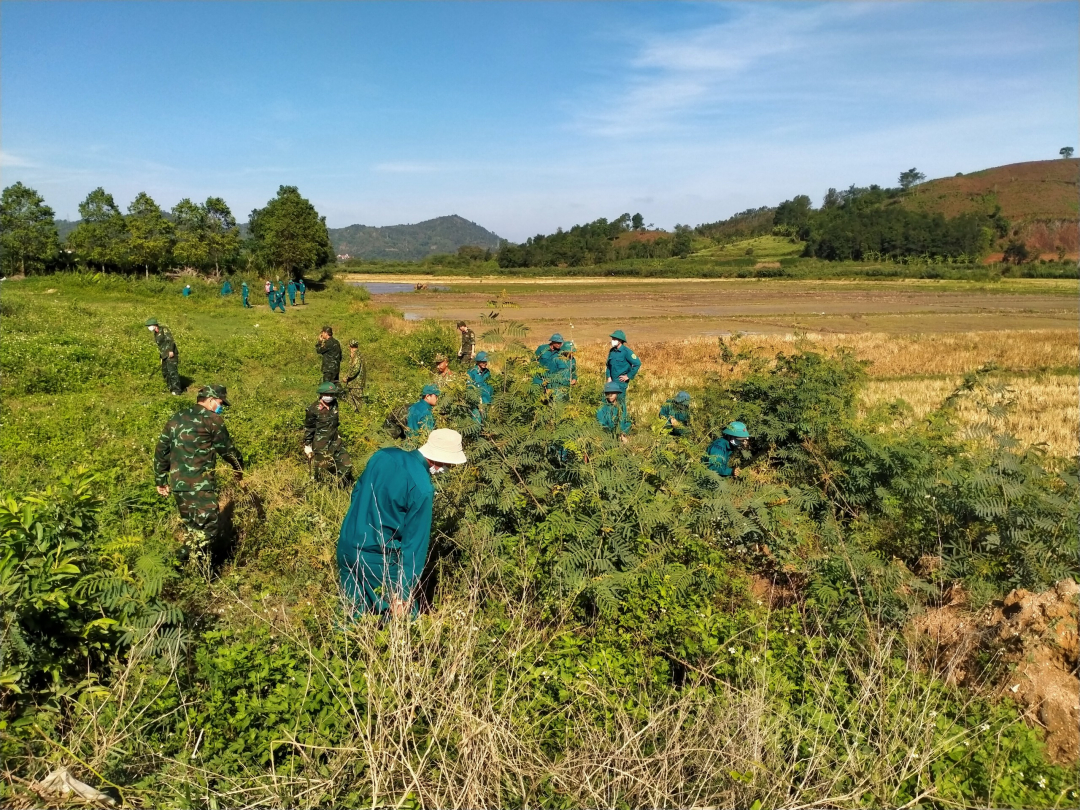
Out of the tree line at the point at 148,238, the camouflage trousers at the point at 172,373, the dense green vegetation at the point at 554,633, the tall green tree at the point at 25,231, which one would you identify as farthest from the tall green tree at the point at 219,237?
the dense green vegetation at the point at 554,633

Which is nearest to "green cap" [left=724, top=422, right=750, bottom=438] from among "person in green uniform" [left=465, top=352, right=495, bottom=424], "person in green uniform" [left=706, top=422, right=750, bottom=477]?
"person in green uniform" [left=706, top=422, right=750, bottom=477]

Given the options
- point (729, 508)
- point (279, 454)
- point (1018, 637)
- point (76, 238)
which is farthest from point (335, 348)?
point (76, 238)

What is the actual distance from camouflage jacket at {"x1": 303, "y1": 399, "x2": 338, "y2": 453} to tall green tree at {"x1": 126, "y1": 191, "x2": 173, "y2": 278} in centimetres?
3873

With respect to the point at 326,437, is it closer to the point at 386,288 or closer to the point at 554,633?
the point at 554,633

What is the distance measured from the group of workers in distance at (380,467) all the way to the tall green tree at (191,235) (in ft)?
132

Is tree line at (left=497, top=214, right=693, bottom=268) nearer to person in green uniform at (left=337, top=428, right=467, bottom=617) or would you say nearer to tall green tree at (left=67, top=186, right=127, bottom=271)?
tall green tree at (left=67, top=186, right=127, bottom=271)

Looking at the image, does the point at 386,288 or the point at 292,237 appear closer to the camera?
the point at 292,237

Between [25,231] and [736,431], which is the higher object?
[25,231]

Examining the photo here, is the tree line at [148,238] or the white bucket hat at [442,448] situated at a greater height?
the tree line at [148,238]

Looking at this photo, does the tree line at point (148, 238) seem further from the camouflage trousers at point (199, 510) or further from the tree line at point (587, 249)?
the tree line at point (587, 249)

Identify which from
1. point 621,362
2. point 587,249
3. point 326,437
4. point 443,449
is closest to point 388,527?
point 443,449

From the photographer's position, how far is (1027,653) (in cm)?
382

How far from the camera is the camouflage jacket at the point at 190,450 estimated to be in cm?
563

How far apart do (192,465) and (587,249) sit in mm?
112959
